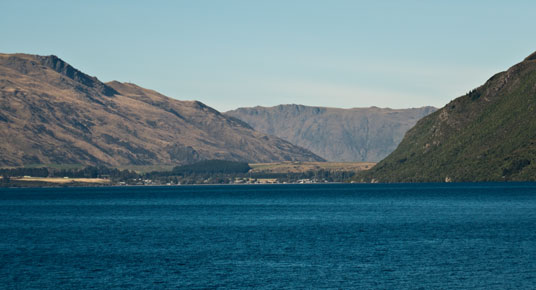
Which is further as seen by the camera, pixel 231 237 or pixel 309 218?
pixel 309 218

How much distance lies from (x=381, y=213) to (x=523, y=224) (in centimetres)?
5510

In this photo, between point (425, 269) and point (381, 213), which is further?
point (381, 213)

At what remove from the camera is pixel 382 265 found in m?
93.8

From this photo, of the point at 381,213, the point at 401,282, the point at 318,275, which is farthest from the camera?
the point at 381,213

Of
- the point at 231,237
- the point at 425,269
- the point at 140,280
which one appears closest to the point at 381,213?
the point at 231,237

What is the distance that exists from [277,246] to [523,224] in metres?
57.6

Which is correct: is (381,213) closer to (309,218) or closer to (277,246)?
(309,218)

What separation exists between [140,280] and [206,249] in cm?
2908

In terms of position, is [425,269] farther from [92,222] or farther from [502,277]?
[92,222]

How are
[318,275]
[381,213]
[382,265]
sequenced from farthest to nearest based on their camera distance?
[381,213], [382,265], [318,275]

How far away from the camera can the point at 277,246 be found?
382 ft

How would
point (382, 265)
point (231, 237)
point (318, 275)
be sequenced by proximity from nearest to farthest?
point (318, 275), point (382, 265), point (231, 237)

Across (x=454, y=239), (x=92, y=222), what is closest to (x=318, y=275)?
(x=454, y=239)

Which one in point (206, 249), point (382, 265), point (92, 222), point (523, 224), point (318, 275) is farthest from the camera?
point (92, 222)
